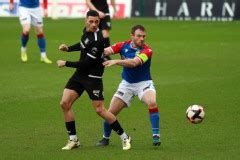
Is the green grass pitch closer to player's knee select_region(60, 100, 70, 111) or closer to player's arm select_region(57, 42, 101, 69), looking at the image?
player's knee select_region(60, 100, 70, 111)

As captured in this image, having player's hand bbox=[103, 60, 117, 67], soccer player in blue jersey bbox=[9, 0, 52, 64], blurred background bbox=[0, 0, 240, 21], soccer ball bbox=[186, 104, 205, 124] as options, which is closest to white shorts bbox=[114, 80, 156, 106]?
soccer ball bbox=[186, 104, 205, 124]

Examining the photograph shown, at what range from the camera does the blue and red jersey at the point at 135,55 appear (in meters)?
12.8

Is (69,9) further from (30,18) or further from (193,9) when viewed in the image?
(30,18)

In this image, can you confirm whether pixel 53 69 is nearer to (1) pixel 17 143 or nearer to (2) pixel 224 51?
(2) pixel 224 51

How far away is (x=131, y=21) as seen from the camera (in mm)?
44281

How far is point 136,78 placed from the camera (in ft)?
43.0

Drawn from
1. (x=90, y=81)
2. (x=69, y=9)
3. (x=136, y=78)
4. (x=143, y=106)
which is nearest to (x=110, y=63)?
(x=90, y=81)

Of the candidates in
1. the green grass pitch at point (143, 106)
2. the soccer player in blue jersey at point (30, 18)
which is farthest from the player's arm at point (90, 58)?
the soccer player in blue jersey at point (30, 18)

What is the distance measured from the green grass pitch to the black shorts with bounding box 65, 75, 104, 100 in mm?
856

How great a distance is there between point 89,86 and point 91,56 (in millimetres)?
473

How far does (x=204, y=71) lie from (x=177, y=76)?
55.5 inches

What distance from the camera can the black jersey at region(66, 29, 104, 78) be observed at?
1269 centimetres

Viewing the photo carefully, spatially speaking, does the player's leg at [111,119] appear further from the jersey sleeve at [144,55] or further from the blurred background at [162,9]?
the blurred background at [162,9]

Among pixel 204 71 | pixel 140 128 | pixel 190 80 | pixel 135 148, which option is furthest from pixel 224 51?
pixel 135 148
